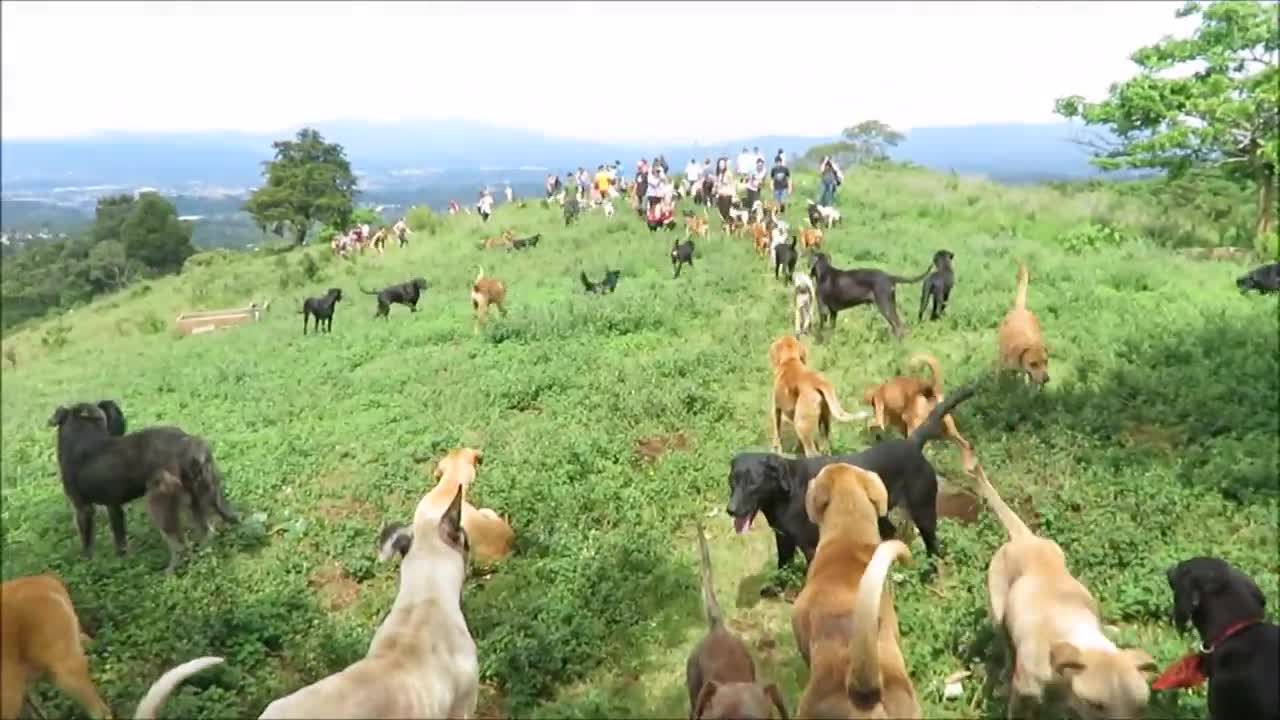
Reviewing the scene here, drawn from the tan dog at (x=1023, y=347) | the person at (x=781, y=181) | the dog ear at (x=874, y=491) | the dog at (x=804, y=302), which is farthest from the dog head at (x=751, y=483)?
the person at (x=781, y=181)

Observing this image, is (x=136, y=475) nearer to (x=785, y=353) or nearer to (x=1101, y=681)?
(x=785, y=353)

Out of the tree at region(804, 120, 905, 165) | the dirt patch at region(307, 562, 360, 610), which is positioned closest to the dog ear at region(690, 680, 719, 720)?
the dirt patch at region(307, 562, 360, 610)

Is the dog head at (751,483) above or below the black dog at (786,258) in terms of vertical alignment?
below

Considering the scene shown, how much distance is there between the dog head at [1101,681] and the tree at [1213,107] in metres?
11.7

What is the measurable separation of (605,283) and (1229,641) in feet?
37.4

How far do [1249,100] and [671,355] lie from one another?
10029 mm

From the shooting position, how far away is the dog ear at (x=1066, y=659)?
164 inches

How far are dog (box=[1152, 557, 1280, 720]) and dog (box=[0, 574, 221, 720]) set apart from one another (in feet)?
15.9

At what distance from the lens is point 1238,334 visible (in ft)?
36.1

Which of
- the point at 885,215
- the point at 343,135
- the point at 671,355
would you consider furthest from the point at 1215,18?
the point at 343,135

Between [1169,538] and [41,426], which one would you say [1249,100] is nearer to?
[1169,538]

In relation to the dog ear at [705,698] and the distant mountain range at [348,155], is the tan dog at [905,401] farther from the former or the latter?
the dog ear at [705,698]

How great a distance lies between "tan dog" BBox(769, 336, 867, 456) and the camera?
27.7 ft

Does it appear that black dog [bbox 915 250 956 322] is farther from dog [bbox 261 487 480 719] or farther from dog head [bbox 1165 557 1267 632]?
dog [bbox 261 487 480 719]
